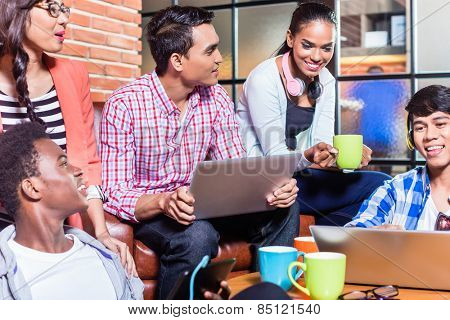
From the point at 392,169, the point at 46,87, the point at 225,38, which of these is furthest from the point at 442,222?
the point at 225,38

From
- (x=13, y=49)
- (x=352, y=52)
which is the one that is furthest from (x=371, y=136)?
(x=13, y=49)

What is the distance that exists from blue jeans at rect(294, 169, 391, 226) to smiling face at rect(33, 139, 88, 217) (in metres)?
1.05

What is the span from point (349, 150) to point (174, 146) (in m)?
0.55

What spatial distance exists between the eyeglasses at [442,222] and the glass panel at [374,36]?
1.79 metres

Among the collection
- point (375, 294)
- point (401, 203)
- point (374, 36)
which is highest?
point (374, 36)

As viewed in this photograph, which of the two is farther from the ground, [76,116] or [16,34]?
[16,34]

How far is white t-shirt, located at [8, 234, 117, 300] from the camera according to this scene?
1.17 m

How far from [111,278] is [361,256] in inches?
20.6

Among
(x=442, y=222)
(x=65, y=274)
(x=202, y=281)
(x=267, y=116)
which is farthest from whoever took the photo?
(x=267, y=116)

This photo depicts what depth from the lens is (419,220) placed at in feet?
5.00

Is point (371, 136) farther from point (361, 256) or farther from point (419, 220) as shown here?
point (361, 256)

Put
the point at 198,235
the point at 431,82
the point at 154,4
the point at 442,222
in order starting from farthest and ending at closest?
1. the point at 154,4
2. the point at 431,82
3. the point at 198,235
4. the point at 442,222

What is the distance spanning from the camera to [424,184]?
5.06 ft

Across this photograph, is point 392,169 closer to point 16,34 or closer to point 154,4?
point 154,4
